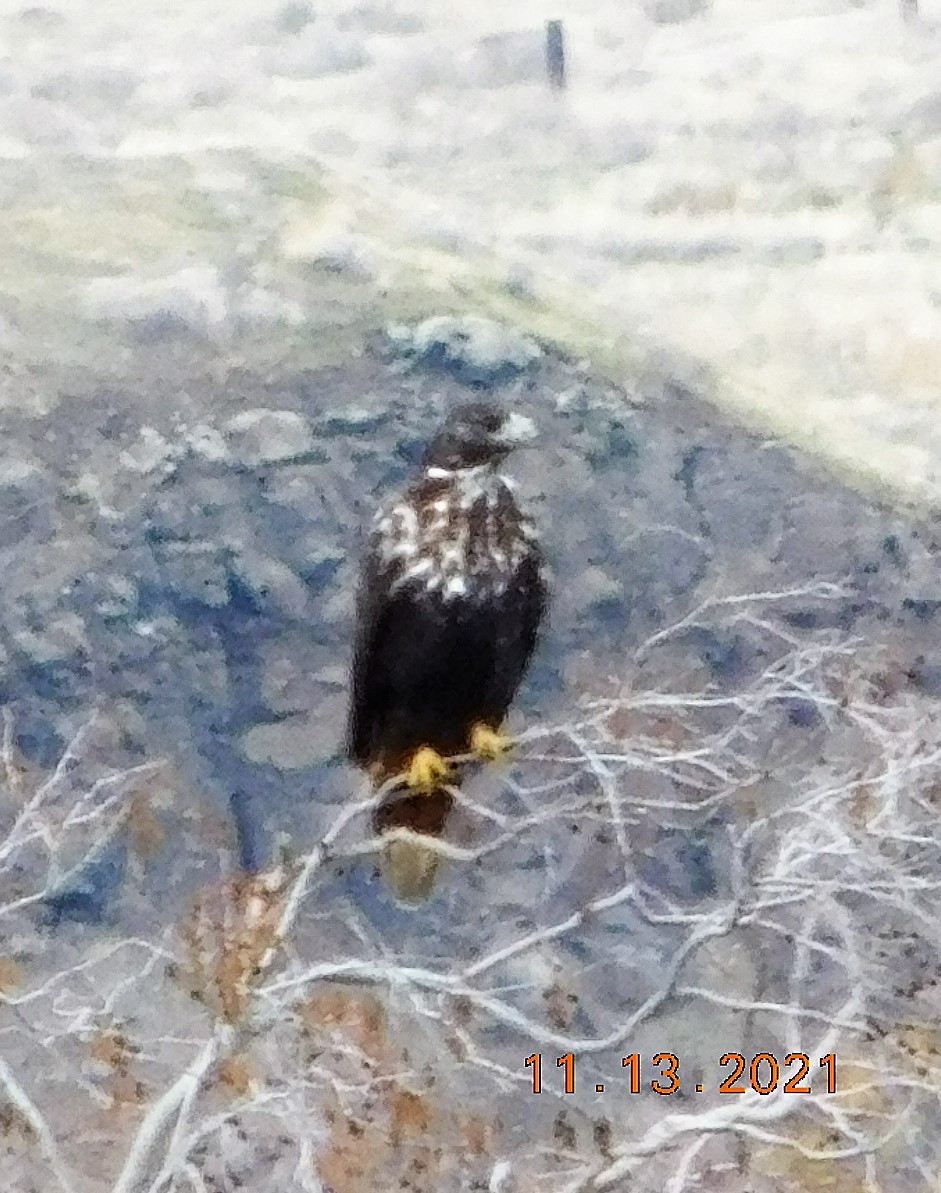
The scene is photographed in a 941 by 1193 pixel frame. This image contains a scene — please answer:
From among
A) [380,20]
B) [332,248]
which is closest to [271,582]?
[332,248]

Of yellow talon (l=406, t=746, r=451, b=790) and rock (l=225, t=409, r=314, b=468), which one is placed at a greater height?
rock (l=225, t=409, r=314, b=468)

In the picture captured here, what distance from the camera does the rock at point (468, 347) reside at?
1.68 m

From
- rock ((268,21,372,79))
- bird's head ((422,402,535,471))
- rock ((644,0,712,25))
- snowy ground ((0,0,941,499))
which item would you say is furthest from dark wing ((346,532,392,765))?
rock ((644,0,712,25))

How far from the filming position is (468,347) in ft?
5.52

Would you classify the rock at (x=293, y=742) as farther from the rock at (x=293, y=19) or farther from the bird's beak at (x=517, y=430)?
A: the rock at (x=293, y=19)

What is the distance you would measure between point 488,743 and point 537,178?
686mm

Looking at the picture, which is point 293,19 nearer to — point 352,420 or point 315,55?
point 315,55

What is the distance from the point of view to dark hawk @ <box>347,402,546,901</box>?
A: 162 centimetres

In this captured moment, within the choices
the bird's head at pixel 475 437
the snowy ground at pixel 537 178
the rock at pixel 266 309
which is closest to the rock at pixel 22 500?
the snowy ground at pixel 537 178

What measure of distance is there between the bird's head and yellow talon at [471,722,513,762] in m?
0.31

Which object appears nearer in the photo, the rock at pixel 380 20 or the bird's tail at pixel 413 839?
the bird's tail at pixel 413 839

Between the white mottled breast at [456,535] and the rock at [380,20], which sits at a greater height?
the rock at [380,20]

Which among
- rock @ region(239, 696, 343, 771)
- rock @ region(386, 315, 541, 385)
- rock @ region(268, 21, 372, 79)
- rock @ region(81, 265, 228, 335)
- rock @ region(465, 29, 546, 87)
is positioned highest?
rock @ region(268, 21, 372, 79)

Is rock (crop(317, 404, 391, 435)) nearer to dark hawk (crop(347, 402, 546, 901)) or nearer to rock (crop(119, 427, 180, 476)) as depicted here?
dark hawk (crop(347, 402, 546, 901))
